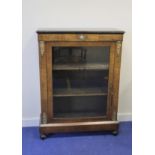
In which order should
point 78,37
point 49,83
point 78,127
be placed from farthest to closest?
point 78,127
point 49,83
point 78,37

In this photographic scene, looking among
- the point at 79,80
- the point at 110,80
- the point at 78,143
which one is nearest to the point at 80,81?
the point at 79,80

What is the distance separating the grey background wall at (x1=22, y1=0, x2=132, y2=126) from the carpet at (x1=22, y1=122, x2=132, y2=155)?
0.39 m

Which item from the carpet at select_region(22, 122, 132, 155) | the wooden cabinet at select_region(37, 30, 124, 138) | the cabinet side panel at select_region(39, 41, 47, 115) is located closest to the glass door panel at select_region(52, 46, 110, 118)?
the wooden cabinet at select_region(37, 30, 124, 138)

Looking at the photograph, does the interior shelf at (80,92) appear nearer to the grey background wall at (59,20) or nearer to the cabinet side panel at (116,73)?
the cabinet side panel at (116,73)

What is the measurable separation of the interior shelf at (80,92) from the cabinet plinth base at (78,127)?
0.30 m

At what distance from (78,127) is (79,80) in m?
0.49

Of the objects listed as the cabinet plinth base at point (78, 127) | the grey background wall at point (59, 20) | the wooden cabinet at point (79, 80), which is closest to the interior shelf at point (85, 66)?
the wooden cabinet at point (79, 80)

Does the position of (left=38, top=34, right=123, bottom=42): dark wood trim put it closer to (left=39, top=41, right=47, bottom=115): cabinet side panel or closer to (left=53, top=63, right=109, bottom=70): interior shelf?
(left=39, top=41, right=47, bottom=115): cabinet side panel

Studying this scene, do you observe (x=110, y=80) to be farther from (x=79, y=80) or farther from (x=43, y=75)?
(x=43, y=75)

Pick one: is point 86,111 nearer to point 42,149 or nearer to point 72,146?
point 72,146

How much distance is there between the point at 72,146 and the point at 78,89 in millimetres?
588

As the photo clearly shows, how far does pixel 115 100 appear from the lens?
256 centimetres

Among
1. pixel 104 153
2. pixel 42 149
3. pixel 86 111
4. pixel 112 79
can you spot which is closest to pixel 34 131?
pixel 42 149

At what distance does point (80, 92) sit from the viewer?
102 inches
